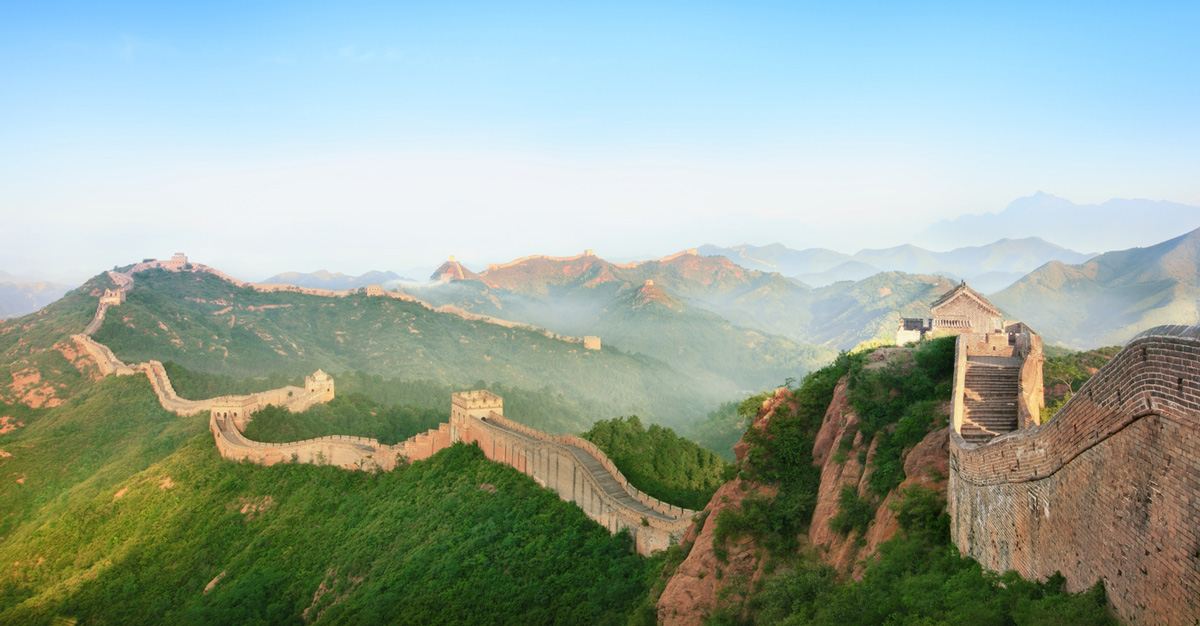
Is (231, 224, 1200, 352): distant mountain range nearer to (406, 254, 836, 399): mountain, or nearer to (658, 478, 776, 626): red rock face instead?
(406, 254, 836, 399): mountain

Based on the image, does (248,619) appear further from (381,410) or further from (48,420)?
(48,420)

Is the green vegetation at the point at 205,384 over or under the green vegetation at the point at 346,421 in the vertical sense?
over

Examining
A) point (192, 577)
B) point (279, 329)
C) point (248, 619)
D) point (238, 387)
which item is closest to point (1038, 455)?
point (248, 619)

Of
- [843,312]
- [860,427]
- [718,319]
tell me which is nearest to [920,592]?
[860,427]

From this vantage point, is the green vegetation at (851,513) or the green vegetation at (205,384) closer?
the green vegetation at (851,513)

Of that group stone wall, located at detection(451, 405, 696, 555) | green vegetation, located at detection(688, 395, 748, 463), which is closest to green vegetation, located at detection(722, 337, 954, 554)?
stone wall, located at detection(451, 405, 696, 555)

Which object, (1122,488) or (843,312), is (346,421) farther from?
(843,312)

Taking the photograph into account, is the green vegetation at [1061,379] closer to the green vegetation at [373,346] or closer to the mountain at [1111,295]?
the green vegetation at [373,346]

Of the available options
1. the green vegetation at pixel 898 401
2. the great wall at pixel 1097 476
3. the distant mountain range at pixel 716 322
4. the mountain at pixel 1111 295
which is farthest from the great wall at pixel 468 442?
the distant mountain range at pixel 716 322
